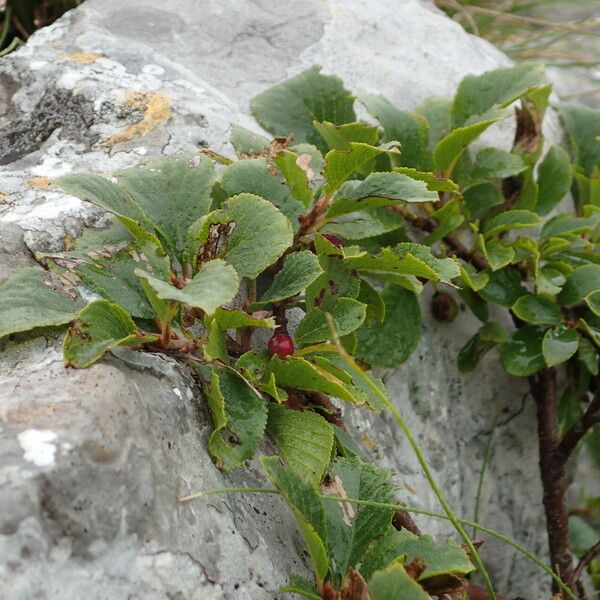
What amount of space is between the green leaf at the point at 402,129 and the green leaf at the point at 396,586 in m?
1.15

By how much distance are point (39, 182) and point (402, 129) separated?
88 centimetres

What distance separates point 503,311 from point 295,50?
97 centimetres

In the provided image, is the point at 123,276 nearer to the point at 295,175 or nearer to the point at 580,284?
the point at 295,175

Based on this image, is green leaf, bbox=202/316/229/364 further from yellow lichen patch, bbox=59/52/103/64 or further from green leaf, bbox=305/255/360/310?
yellow lichen patch, bbox=59/52/103/64

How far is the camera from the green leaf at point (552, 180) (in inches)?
85.0

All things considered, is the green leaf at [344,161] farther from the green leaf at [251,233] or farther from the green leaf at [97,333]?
the green leaf at [97,333]

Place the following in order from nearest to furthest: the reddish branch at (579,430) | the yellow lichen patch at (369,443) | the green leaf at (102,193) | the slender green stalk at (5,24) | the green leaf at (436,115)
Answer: the green leaf at (102,193) < the yellow lichen patch at (369,443) < the reddish branch at (579,430) < the green leaf at (436,115) < the slender green stalk at (5,24)

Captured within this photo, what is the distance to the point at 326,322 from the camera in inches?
59.5

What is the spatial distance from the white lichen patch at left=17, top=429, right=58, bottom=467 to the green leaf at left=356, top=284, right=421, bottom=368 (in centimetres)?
90

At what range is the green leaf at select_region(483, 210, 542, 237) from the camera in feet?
6.45

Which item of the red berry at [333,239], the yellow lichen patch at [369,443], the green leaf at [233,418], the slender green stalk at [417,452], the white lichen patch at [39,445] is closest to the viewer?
the white lichen patch at [39,445]

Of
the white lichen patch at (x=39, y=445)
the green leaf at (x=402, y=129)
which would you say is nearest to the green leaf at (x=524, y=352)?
the green leaf at (x=402, y=129)

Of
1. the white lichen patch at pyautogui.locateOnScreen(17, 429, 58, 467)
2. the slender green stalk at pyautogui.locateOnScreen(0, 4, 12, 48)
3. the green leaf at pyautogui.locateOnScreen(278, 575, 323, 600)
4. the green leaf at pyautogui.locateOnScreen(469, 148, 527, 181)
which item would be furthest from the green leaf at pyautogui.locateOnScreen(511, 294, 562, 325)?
the slender green stalk at pyautogui.locateOnScreen(0, 4, 12, 48)

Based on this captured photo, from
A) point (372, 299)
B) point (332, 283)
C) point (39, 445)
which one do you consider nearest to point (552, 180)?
point (372, 299)
